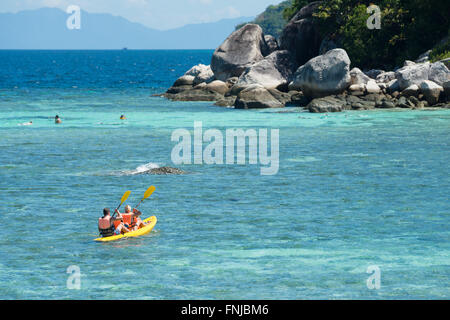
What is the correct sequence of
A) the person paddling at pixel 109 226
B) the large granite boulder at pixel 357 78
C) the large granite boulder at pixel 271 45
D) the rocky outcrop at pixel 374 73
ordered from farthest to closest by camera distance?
the large granite boulder at pixel 271 45, the rocky outcrop at pixel 374 73, the large granite boulder at pixel 357 78, the person paddling at pixel 109 226

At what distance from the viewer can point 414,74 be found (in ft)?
158

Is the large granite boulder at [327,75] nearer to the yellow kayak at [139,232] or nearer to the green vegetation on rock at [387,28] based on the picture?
the green vegetation on rock at [387,28]

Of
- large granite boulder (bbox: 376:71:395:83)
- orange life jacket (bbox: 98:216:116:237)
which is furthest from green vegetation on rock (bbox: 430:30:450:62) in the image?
orange life jacket (bbox: 98:216:116:237)

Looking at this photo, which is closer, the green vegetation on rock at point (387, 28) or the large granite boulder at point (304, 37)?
the green vegetation on rock at point (387, 28)

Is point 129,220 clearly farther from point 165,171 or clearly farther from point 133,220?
point 165,171

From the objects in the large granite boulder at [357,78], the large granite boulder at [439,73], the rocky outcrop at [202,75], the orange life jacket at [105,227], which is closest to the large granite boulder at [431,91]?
the large granite boulder at [439,73]

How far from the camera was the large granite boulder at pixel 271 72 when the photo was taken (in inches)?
2167

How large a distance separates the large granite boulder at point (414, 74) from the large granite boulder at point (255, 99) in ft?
27.2

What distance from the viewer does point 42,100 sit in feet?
223

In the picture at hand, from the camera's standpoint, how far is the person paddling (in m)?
18.9

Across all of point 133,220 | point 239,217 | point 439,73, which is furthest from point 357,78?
point 133,220

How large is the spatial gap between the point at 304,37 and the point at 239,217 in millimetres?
41139
